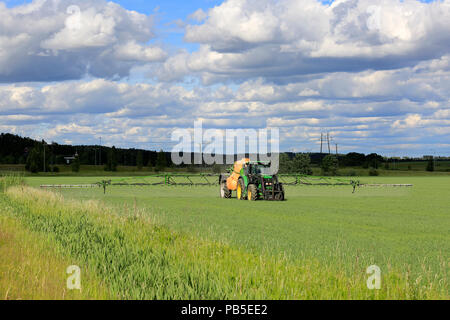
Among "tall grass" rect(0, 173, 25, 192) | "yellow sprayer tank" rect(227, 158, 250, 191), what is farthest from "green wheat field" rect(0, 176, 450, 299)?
"tall grass" rect(0, 173, 25, 192)

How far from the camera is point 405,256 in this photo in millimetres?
10922

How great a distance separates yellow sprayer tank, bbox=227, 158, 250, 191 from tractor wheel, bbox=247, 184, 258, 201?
48.6 inches

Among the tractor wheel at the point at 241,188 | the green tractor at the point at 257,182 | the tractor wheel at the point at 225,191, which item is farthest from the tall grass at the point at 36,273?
the tractor wheel at the point at 225,191

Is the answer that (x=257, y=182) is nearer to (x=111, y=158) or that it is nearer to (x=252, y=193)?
(x=252, y=193)

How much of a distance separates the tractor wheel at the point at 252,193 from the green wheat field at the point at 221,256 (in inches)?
287

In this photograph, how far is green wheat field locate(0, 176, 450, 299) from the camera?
696 cm

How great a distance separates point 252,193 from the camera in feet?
86.6

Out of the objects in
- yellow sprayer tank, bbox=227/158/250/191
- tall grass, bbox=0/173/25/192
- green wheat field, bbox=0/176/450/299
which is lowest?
green wheat field, bbox=0/176/450/299

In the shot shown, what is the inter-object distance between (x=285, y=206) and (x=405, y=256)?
1302cm

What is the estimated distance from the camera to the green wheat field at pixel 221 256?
696 centimetres

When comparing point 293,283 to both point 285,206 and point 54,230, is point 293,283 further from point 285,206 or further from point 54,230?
point 285,206

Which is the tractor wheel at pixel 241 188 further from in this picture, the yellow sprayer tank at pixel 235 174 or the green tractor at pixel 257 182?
the yellow sprayer tank at pixel 235 174

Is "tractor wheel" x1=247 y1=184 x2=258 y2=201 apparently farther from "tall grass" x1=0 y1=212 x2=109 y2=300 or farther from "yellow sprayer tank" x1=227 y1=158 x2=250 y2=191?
"tall grass" x1=0 y1=212 x2=109 y2=300
